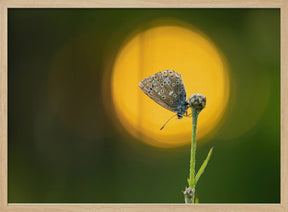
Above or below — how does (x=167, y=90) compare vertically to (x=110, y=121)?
above

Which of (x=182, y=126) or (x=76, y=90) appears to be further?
(x=76, y=90)

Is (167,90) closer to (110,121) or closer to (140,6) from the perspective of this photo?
(140,6)

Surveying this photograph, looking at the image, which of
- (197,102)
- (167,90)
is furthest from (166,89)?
(197,102)

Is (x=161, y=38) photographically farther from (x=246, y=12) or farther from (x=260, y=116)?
(x=260, y=116)

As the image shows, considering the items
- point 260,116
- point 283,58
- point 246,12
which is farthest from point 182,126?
point 246,12

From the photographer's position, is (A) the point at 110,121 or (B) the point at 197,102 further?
(A) the point at 110,121

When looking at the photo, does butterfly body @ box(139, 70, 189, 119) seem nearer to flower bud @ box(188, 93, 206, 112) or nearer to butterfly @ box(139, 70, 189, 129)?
butterfly @ box(139, 70, 189, 129)
